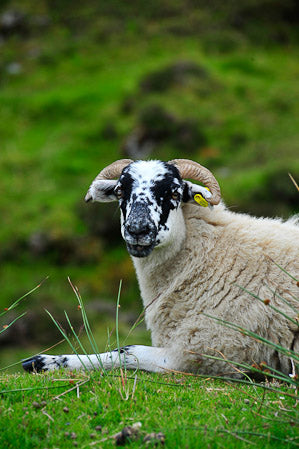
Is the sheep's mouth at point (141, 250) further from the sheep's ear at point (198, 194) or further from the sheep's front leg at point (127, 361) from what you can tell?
the sheep's front leg at point (127, 361)

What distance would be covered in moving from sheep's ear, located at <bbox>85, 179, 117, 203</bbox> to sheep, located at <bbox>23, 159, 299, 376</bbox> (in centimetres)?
1

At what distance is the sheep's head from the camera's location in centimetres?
725

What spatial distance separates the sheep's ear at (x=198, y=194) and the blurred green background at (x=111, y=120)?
32.7 feet

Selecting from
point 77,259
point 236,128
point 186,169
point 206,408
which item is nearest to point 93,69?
point 236,128

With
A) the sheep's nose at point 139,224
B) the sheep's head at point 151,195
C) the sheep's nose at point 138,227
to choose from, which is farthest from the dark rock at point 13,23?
the sheep's nose at point 138,227

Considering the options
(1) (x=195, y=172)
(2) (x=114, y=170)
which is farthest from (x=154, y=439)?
(2) (x=114, y=170)

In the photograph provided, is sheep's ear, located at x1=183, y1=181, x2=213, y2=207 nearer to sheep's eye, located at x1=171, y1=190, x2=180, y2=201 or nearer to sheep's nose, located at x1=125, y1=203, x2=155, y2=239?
sheep's eye, located at x1=171, y1=190, x2=180, y2=201

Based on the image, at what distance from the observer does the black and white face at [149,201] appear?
7234 mm

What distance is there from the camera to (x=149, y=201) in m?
7.54

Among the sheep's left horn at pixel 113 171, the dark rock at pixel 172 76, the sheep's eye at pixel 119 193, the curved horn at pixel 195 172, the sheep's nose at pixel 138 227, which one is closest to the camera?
the sheep's nose at pixel 138 227

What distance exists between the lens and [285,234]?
307 inches

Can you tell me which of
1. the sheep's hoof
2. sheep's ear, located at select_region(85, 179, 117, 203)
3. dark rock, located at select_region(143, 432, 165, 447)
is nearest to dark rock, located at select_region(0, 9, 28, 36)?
sheep's ear, located at select_region(85, 179, 117, 203)

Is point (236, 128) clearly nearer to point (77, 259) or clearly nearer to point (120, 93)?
point (120, 93)

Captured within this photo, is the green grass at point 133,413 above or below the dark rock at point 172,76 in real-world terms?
below
